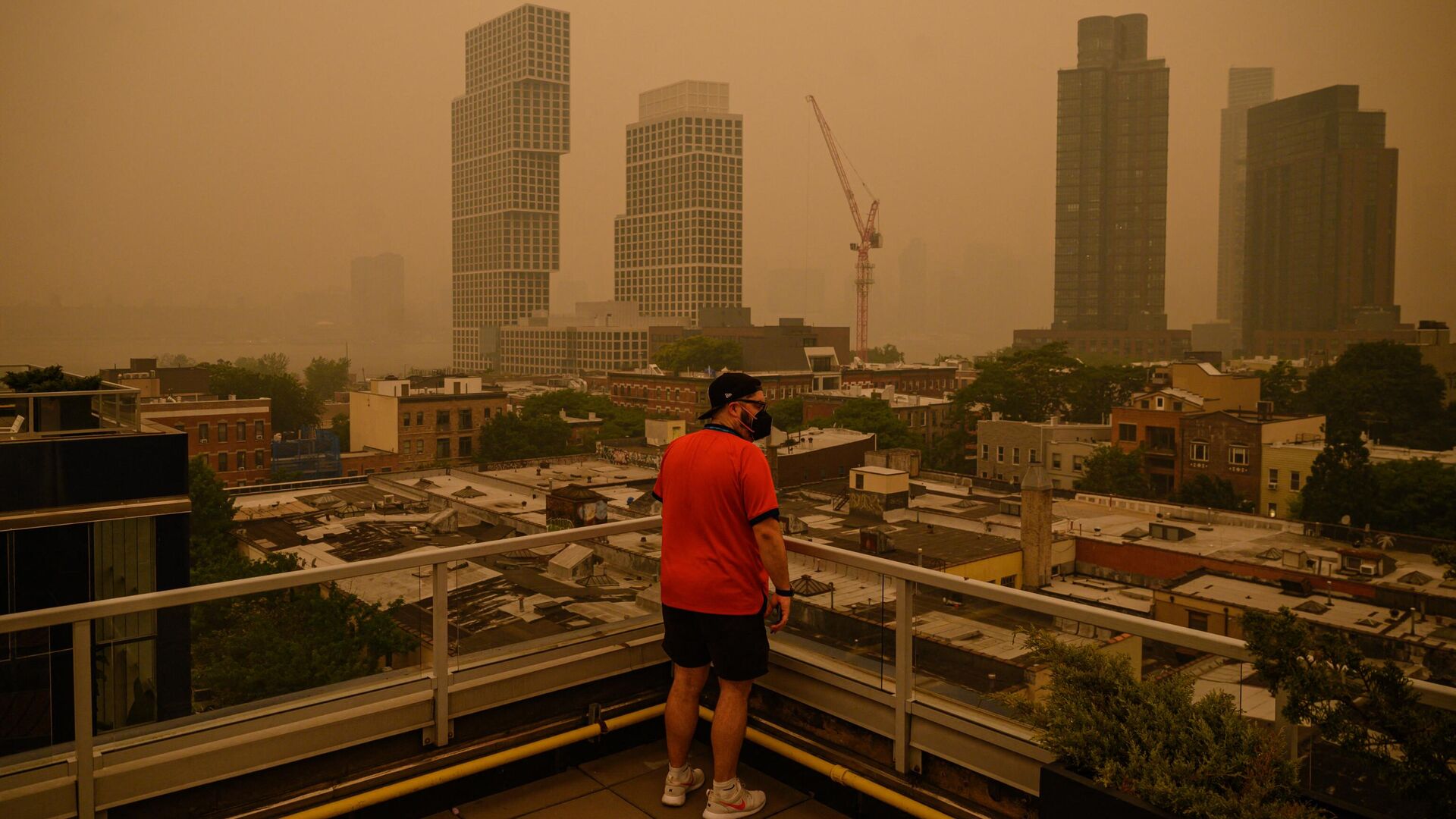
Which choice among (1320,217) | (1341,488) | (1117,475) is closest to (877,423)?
(1117,475)

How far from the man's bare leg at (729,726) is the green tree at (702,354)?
2667 inches

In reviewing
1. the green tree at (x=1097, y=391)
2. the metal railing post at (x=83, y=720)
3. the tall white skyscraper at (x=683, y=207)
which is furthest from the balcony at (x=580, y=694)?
the tall white skyscraper at (x=683, y=207)

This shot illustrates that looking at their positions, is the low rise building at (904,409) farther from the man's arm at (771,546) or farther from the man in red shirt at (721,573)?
the man's arm at (771,546)

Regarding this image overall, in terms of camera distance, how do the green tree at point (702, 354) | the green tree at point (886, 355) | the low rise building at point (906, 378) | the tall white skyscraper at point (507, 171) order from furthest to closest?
the tall white skyscraper at point (507, 171) < the green tree at point (886, 355) < the green tree at point (702, 354) < the low rise building at point (906, 378)

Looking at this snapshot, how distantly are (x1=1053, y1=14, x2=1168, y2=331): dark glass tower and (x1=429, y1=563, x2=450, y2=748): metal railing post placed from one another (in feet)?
340

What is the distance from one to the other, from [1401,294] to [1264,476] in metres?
37.9

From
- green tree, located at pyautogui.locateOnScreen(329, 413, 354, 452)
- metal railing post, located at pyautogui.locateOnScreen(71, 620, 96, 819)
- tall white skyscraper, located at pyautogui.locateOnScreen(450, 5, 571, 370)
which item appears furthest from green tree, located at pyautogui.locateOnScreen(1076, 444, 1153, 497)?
tall white skyscraper, located at pyautogui.locateOnScreen(450, 5, 571, 370)

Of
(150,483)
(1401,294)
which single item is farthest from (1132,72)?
(150,483)

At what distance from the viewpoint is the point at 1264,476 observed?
36625mm

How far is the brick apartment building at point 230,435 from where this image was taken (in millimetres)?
38656

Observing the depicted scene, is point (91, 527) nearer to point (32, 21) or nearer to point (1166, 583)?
point (1166, 583)

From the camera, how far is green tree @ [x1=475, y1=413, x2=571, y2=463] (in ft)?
159

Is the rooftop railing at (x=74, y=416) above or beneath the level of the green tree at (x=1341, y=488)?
above

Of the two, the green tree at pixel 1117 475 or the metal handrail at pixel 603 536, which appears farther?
A: the green tree at pixel 1117 475
